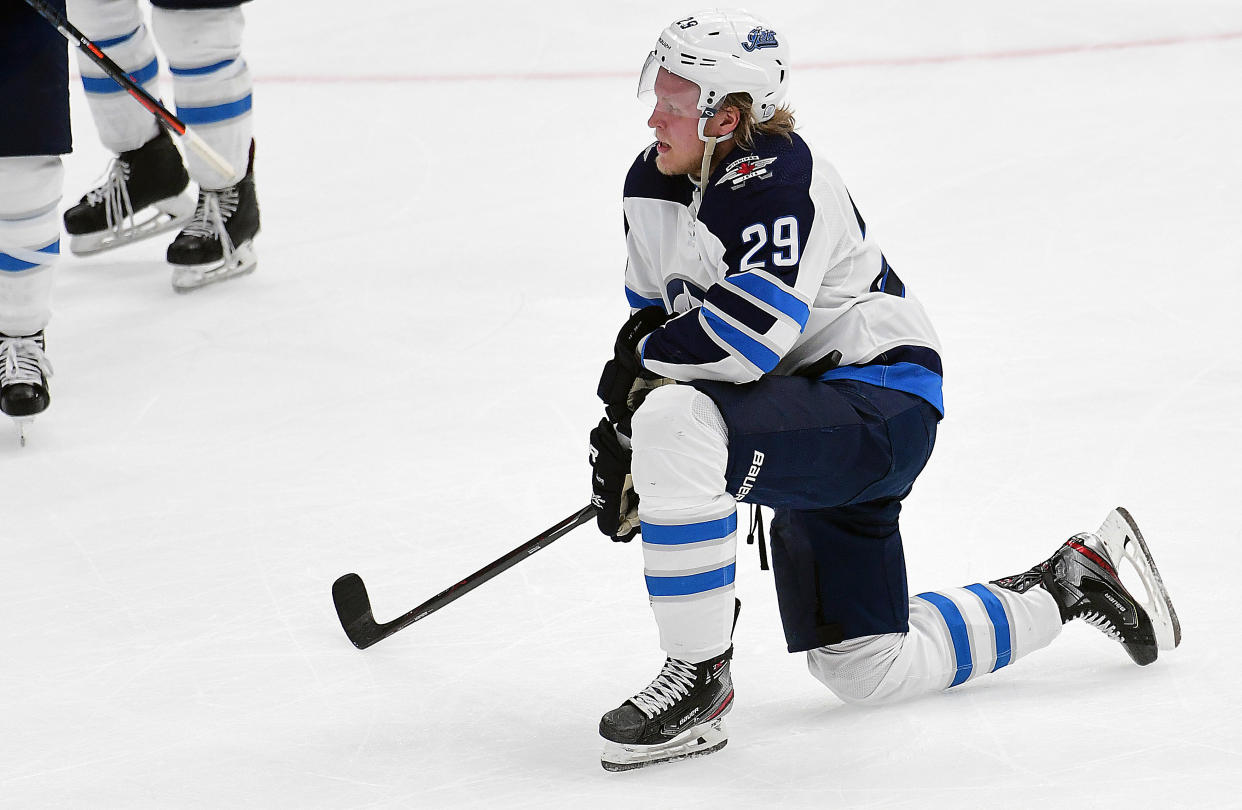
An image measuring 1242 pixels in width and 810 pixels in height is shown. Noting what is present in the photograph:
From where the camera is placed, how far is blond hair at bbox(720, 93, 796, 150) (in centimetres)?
197

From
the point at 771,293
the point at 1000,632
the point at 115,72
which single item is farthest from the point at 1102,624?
the point at 115,72

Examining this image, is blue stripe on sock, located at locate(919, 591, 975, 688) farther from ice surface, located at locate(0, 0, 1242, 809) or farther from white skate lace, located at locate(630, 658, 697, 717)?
white skate lace, located at locate(630, 658, 697, 717)

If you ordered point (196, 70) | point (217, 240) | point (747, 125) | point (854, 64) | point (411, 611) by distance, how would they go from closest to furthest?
point (747, 125)
point (411, 611)
point (196, 70)
point (217, 240)
point (854, 64)

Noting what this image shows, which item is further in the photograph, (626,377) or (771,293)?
(626,377)

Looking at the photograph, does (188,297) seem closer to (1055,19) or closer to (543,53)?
(543,53)

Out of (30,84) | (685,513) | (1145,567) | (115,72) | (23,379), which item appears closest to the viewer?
(685,513)

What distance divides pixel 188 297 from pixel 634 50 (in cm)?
247

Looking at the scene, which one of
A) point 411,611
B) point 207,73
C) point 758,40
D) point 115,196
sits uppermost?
point 758,40

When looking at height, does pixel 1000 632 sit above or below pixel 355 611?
above

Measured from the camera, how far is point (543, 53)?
581 centimetres

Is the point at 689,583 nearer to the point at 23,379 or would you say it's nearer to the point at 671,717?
the point at 671,717

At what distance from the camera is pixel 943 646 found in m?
2.09

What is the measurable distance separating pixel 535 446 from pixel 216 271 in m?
1.34

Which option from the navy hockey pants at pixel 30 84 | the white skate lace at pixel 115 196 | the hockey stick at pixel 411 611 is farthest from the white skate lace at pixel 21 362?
the hockey stick at pixel 411 611
